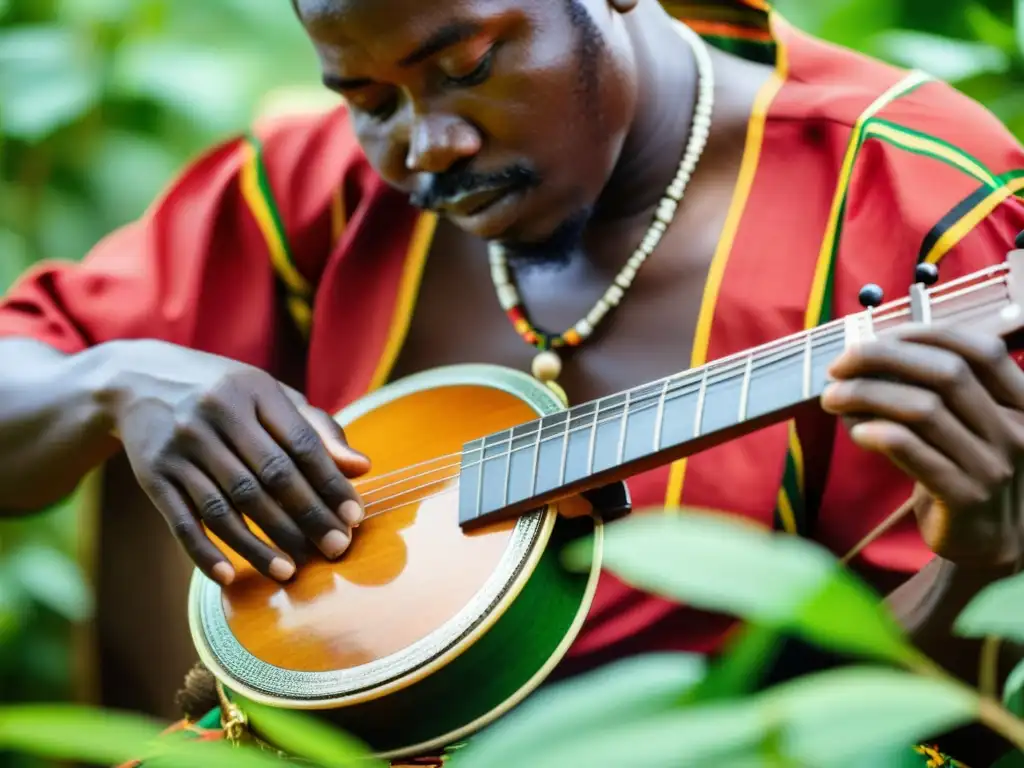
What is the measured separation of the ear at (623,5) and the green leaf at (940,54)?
0.51 m

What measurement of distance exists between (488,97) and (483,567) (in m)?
0.38

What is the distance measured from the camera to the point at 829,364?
35.1 inches

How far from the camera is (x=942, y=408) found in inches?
31.8

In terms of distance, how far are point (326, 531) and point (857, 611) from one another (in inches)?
30.1

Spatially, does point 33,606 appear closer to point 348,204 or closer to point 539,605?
point 348,204

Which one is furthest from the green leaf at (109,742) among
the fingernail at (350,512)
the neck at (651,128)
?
the neck at (651,128)

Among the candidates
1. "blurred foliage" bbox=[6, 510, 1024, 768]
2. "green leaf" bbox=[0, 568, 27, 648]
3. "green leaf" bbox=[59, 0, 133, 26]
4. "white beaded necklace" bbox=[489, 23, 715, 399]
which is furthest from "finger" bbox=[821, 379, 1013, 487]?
"green leaf" bbox=[59, 0, 133, 26]

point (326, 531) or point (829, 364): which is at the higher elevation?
point (829, 364)

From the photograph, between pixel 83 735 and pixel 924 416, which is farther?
pixel 924 416

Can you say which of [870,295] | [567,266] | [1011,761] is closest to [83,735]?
[1011,761]

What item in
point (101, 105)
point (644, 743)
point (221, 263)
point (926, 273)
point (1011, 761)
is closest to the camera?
point (644, 743)

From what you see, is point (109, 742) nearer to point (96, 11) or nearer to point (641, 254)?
point (641, 254)

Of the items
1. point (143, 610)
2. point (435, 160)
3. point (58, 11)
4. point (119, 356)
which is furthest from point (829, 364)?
point (58, 11)

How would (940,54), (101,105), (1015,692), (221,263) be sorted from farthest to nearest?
1. (101,105)
2. (940,54)
3. (221,263)
4. (1015,692)
